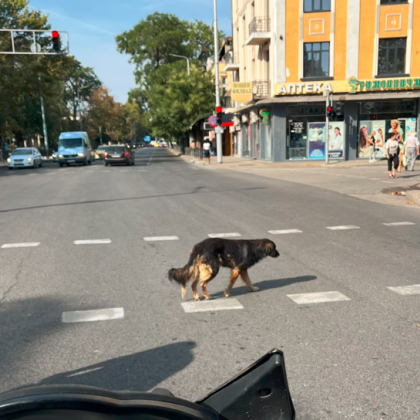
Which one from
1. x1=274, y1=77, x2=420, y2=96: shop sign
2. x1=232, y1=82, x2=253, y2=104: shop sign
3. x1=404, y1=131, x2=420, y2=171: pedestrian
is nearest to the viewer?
x1=404, y1=131, x2=420, y2=171: pedestrian

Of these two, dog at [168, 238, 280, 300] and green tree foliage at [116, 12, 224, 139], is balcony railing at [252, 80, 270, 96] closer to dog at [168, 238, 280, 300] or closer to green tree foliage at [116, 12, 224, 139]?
green tree foliage at [116, 12, 224, 139]

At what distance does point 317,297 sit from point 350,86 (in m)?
26.0

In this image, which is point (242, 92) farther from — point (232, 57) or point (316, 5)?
point (232, 57)

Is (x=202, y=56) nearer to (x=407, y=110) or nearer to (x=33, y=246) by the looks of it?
(x=407, y=110)

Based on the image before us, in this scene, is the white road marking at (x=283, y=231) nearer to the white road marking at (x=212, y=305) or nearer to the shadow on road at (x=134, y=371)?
the white road marking at (x=212, y=305)

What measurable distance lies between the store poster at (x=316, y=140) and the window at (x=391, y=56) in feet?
15.7

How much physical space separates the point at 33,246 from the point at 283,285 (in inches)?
172

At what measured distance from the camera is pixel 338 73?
2877 cm

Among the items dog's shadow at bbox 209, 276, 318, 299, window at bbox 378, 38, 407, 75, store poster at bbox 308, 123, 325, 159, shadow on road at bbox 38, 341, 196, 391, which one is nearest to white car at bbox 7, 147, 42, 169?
store poster at bbox 308, 123, 325, 159

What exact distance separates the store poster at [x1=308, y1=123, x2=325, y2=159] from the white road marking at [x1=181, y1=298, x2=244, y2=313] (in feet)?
84.9

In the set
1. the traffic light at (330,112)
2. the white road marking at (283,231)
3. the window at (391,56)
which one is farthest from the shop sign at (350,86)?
the white road marking at (283,231)

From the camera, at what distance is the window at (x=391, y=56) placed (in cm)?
2839

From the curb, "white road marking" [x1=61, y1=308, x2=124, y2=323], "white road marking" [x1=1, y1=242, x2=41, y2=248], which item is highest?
"white road marking" [x1=61, y1=308, x2=124, y2=323]

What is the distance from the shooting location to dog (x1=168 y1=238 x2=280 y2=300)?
480 centimetres
